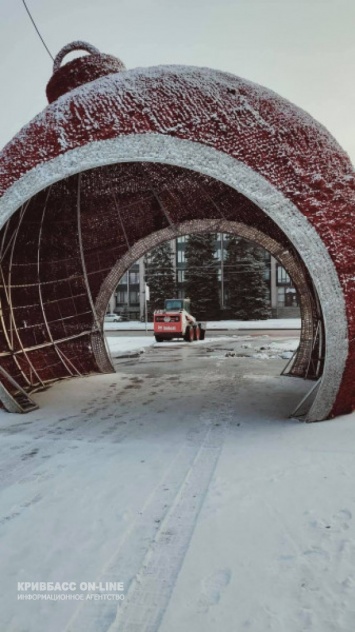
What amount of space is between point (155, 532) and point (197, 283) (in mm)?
40429

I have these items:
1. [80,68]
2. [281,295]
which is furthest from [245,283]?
[80,68]

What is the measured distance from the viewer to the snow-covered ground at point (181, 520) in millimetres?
2402

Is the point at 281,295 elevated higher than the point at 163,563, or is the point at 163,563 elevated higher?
the point at 281,295

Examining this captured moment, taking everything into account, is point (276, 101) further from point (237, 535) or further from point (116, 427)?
point (237, 535)

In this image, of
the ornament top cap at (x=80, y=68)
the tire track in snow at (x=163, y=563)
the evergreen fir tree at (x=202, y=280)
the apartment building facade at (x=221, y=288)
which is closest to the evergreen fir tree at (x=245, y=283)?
the apartment building facade at (x=221, y=288)

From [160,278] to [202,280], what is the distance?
452 cm

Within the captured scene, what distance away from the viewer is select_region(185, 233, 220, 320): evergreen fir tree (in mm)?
42938

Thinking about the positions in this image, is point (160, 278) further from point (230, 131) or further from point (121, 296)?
point (230, 131)

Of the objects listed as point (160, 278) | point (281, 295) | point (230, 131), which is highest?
point (160, 278)

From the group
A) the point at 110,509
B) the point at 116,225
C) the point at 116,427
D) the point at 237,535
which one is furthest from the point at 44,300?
the point at 237,535

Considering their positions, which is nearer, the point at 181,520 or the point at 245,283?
the point at 181,520

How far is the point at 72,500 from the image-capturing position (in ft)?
12.2

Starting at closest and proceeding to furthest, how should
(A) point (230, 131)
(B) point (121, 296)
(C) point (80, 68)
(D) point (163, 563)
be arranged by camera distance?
1. (D) point (163, 563)
2. (A) point (230, 131)
3. (C) point (80, 68)
4. (B) point (121, 296)

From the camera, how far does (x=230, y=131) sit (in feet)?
17.7
